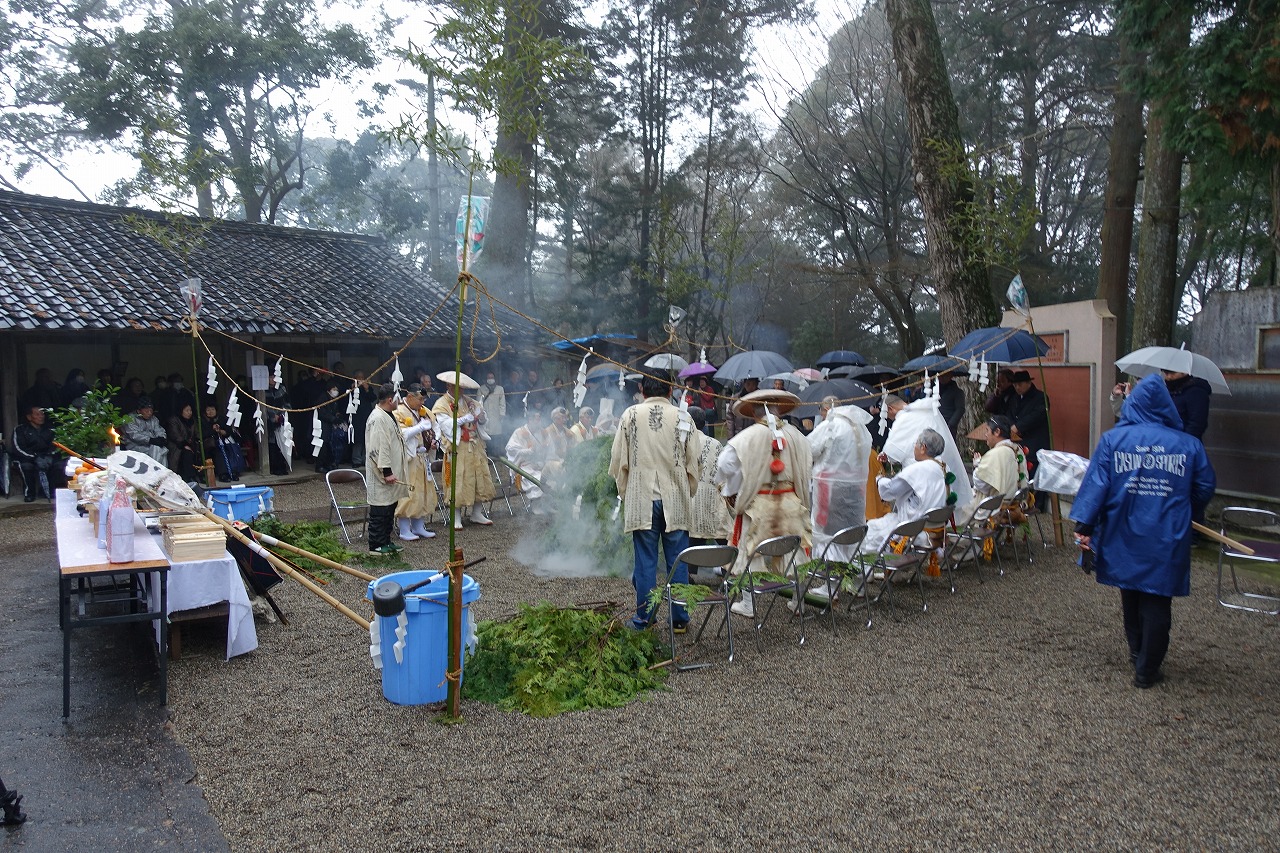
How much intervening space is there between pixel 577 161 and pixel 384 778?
764 inches

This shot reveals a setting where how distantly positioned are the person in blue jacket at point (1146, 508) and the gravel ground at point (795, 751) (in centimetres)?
46

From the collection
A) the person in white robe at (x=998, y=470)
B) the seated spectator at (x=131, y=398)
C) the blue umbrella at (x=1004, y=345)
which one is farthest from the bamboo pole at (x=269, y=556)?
the seated spectator at (x=131, y=398)

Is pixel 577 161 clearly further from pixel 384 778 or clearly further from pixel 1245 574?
pixel 384 778

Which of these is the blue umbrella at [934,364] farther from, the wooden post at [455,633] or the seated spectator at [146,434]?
the seated spectator at [146,434]

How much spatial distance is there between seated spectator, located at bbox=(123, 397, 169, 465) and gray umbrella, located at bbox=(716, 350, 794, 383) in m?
8.23

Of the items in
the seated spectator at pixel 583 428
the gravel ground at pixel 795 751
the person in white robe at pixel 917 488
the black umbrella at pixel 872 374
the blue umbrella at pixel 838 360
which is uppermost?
the blue umbrella at pixel 838 360

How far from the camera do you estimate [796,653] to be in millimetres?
5473

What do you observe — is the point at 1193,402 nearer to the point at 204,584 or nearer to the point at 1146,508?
the point at 1146,508

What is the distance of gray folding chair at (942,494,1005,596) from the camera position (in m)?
7.07

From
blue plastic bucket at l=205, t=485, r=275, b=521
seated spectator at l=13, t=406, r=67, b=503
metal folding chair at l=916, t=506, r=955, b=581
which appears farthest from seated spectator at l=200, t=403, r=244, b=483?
metal folding chair at l=916, t=506, r=955, b=581

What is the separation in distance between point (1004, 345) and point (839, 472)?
2.99 metres

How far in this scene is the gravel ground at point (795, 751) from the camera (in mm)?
3336

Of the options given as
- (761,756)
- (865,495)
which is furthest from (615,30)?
(761,756)

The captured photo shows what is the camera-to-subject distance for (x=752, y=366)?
38.0 feet
